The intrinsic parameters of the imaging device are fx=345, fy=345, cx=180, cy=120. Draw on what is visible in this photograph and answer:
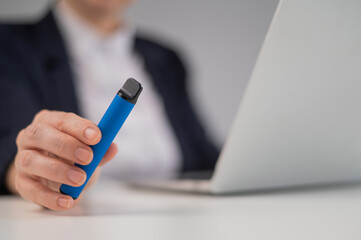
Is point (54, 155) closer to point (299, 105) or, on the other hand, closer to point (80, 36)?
point (299, 105)

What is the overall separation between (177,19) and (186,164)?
56.9 inches

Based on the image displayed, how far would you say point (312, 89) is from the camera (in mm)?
367

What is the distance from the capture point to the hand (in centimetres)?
32

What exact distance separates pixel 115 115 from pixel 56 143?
0.23 ft

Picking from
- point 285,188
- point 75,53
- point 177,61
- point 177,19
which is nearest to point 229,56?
point 177,19

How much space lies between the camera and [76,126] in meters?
0.32

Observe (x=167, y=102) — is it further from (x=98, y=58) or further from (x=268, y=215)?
(x=268, y=215)

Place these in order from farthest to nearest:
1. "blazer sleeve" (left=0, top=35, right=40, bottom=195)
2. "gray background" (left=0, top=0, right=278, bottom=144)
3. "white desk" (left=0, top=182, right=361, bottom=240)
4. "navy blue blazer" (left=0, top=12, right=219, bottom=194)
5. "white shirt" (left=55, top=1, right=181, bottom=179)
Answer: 1. "gray background" (left=0, top=0, right=278, bottom=144)
2. "white shirt" (left=55, top=1, right=181, bottom=179)
3. "navy blue blazer" (left=0, top=12, right=219, bottom=194)
4. "blazer sleeve" (left=0, top=35, right=40, bottom=195)
5. "white desk" (left=0, top=182, right=361, bottom=240)

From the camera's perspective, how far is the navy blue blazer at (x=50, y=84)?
0.76 meters

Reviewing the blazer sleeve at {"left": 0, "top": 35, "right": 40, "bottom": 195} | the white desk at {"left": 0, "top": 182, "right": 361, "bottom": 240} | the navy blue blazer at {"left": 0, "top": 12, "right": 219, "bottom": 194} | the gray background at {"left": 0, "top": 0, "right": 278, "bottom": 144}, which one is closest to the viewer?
the white desk at {"left": 0, "top": 182, "right": 361, "bottom": 240}

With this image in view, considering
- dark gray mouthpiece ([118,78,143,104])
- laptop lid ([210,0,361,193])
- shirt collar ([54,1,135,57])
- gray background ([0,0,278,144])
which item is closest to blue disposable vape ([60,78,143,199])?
dark gray mouthpiece ([118,78,143,104])

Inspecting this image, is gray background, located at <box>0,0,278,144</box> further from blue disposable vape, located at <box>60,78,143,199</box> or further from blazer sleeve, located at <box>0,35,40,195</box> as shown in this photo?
blue disposable vape, located at <box>60,78,143,199</box>

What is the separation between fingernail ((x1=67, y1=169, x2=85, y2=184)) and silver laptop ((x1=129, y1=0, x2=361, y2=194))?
0.15 metres

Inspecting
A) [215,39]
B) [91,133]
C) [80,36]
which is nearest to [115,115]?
[91,133]
